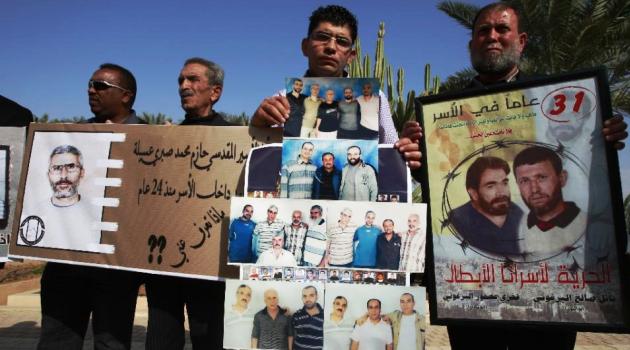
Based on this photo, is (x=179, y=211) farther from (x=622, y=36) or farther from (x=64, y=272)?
(x=622, y=36)

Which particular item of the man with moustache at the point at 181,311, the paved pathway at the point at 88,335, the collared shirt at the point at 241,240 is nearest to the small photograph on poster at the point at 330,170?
the collared shirt at the point at 241,240

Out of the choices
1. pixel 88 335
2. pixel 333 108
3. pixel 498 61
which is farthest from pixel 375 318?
pixel 88 335

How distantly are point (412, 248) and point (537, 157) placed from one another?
0.66 meters

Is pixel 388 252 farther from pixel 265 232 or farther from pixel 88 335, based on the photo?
pixel 88 335

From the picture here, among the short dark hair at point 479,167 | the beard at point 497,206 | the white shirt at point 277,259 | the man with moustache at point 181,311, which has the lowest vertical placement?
Result: the man with moustache at point 181,311

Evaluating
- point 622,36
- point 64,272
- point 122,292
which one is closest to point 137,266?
point 122,292

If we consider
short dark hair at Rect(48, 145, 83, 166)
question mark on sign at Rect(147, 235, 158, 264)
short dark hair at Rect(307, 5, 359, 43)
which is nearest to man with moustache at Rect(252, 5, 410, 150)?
short dark hair at Rect(307, 5, 359, 43)

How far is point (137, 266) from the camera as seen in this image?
2.52 metres

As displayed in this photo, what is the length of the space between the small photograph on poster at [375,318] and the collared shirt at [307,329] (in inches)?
0.9

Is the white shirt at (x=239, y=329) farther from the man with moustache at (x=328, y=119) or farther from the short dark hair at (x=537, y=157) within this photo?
the short dark hair at (x=537, y=157)

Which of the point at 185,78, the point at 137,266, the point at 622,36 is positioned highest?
the point at 622,36

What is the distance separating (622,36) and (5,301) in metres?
13.9

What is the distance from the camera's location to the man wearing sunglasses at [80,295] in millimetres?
2615

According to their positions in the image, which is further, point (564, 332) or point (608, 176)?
point (564, 332)
